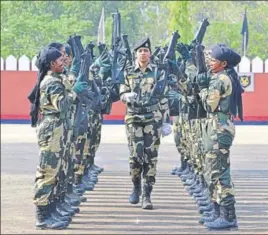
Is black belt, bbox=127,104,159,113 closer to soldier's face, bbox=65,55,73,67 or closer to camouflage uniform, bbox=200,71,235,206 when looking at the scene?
soldier's face, bbox=65,55,73,67

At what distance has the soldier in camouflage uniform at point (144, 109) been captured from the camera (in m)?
9.05

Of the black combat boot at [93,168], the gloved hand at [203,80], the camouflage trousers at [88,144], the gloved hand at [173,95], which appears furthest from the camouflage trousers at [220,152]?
the black combat boot at [93,168]

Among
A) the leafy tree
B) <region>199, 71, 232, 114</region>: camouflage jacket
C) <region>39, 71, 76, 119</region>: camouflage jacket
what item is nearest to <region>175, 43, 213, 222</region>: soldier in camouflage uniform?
<region>199, 71, 232, 114</region>: camouflage jacket

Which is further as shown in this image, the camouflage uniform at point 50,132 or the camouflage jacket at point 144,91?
the camouflage jacket at point 144,91

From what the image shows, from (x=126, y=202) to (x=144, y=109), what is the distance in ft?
3.76

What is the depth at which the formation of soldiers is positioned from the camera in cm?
761

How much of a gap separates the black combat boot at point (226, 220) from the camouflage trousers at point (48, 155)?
1407 millimetres

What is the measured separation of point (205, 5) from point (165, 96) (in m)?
30.9

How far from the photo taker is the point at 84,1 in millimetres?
27156

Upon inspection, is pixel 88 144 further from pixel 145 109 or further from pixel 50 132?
pixel 50 132

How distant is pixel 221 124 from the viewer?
7824 millimetres

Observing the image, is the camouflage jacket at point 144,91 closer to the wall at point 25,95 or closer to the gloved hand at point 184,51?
the wall at point 25,95

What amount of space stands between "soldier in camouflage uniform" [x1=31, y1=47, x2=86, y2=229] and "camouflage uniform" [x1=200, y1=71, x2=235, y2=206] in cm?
119

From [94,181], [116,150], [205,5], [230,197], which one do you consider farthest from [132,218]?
[205,5]
